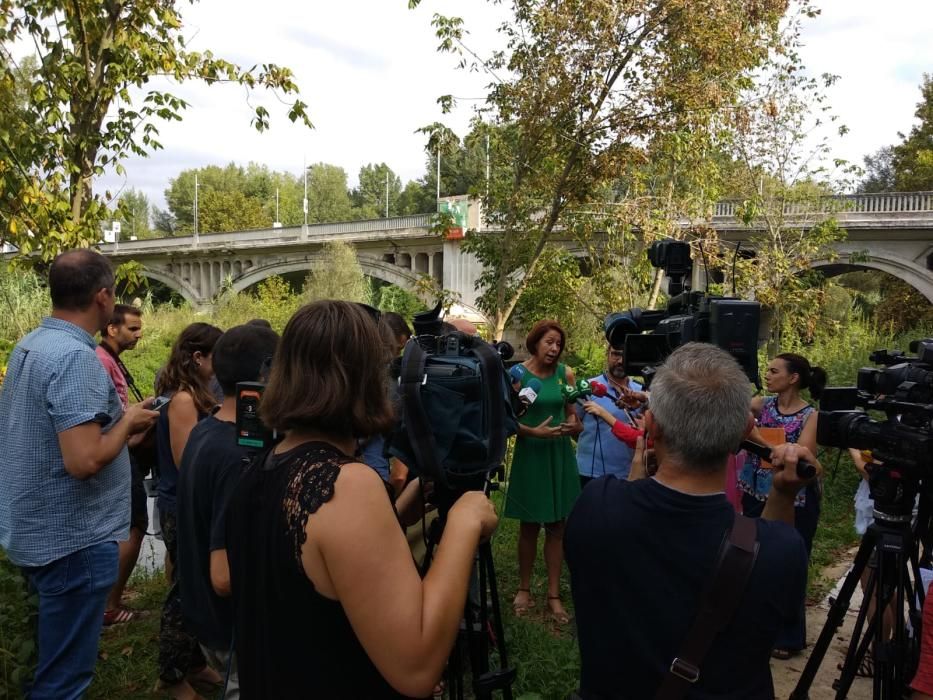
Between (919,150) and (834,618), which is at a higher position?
(919,150)

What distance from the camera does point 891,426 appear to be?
210 cm

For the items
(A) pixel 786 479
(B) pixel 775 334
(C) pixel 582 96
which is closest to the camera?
(A) pixel 786 479

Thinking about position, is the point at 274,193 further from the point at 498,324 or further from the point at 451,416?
the point at 451,416

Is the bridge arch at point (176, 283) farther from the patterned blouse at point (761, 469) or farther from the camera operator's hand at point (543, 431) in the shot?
the patterned blouse at point (761, 469)

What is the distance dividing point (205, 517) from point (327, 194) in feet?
263

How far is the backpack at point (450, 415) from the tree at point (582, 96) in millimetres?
5792

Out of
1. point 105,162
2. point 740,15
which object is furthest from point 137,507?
point 740,15

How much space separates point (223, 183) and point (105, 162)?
70.5 meters

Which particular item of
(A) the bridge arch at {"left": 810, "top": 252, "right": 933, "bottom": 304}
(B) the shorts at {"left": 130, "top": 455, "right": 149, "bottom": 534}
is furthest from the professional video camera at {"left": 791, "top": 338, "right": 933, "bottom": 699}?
(A) the bridge arch at {"left": 810, "top": 252, "right": 933, "bottom": 304}

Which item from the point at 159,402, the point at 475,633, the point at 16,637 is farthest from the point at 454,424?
the point at 16,637

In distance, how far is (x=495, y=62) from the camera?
24.0 feet

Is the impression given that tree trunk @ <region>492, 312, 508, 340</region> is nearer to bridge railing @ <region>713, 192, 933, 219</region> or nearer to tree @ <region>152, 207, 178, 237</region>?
bridge railing @ <region>713, 192, 933, 219</region>

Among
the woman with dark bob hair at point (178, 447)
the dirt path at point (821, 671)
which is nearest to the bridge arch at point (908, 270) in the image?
the dirt path at point (821, 671)

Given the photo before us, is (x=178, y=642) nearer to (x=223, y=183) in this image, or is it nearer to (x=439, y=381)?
(x=439, y=381)
